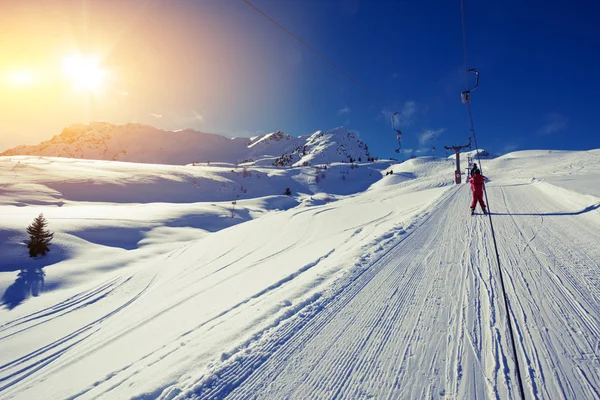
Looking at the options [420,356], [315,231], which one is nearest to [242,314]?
[420,356]

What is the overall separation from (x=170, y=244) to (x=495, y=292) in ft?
42.9

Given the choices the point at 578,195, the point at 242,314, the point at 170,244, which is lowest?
the point at 170,244

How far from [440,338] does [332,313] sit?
1.15 metres

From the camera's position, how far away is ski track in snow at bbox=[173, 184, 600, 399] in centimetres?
212

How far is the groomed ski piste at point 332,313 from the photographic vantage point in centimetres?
224

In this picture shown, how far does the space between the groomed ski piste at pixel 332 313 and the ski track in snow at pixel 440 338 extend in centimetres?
2

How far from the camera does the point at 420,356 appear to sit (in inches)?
95.7

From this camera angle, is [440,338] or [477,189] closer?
[440,338]

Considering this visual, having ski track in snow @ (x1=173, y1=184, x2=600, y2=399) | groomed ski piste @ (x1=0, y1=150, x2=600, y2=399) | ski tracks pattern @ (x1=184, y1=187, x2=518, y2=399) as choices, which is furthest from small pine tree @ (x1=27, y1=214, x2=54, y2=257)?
ski tracks pattern @ (x1=184, y1=187, x2=518, y2=399)

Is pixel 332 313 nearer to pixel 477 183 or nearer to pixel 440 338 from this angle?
pixel 440 338

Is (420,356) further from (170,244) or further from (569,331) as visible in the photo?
(170,244)

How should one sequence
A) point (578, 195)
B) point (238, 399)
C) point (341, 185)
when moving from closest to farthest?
point (238, 399) < point (578, 195) < point (341, 185)

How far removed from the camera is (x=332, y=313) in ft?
10.6

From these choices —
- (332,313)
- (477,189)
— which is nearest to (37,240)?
(332,313)
